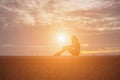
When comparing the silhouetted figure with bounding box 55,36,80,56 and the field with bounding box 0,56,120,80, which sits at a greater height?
the silhouetted figure with bounding box 55,36,80,56

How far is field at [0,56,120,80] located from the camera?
35.5 feet

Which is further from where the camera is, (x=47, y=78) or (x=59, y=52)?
(x=59, y=52)

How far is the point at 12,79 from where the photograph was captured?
35.0 ft

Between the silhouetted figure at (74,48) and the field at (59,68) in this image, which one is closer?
the field at (59,68)

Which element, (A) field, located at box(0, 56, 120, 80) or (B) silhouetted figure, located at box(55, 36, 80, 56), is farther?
(B) silhouetted figure, located at box(55, 36, 80, 56)

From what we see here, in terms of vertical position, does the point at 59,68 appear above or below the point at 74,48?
below

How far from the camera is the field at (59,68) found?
10.8 metres

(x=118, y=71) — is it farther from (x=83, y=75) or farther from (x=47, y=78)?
(x=47, y=78)

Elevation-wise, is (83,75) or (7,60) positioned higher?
(7,60)

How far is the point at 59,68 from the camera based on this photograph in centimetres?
1119

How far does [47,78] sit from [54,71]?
51cm

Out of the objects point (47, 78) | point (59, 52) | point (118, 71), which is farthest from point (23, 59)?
point (59, 52)

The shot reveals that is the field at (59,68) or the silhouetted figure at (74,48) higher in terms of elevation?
the silhouetted figure at (74,48)

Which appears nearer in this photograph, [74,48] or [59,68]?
[59,68]
